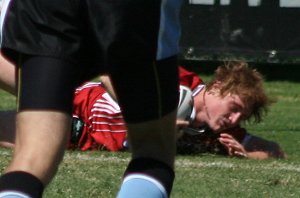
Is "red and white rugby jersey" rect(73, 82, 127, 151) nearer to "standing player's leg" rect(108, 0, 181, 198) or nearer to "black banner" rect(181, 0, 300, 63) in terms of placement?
"standing player's leg" rect(108, 0, 181, 198)

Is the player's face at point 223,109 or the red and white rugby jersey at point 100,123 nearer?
the player's face at point 223,109

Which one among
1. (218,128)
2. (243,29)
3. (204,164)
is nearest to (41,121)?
(204,164)

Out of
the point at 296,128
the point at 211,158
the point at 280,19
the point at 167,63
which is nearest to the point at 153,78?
the point at 167,63

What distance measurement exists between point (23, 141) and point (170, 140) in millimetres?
541

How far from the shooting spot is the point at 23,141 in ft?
9.92

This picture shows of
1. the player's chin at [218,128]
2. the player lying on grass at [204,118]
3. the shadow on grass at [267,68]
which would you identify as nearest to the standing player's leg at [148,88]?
the player lying on grass at [204,118]

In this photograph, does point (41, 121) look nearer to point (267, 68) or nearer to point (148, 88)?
point (148, 88)

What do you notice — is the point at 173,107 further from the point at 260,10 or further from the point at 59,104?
the point at 260,10

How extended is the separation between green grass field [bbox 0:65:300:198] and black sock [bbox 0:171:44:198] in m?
2.01

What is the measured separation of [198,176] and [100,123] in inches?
58.9

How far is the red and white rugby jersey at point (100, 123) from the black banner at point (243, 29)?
250 inches

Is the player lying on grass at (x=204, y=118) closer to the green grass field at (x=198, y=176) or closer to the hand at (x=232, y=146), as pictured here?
the hand at (x=232, y=146)

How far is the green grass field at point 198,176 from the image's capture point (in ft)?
16.9

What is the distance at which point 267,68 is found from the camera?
1362 cm
